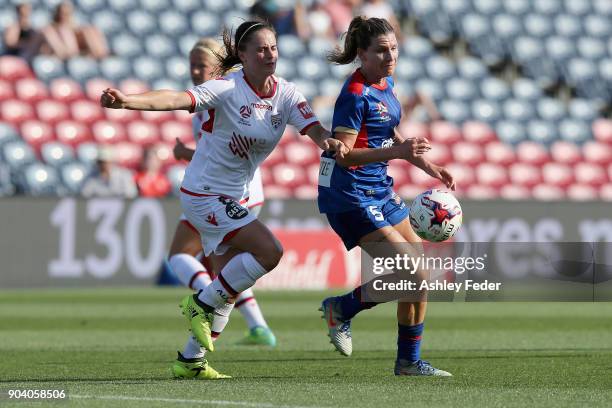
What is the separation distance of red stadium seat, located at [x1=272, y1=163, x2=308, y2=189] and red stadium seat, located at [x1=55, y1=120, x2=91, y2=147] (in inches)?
120

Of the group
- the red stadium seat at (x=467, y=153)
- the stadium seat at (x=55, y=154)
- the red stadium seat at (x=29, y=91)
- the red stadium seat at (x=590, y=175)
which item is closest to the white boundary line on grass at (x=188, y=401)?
the stadium seat at (x=55, y=154)

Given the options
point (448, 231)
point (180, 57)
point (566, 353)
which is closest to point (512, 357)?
point (566, 353)

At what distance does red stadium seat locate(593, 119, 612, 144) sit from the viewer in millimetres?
23641

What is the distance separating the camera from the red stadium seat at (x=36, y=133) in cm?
1898

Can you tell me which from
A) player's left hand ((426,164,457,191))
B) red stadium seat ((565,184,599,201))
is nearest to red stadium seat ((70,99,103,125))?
red stadium seat ((565,184,599,201))

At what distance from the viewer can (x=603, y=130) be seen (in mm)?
23828

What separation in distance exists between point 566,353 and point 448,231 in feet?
7.17

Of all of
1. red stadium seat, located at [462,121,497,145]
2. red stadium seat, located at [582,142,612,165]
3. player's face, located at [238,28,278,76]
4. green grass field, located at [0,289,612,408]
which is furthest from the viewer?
red stadium seat, located at [582,142,612,165]

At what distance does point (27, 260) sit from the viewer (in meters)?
17.1

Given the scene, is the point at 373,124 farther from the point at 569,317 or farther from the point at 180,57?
the point at 180,57

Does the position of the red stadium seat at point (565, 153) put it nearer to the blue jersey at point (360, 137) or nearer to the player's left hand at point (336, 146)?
the blue jersey at point (360, 137)

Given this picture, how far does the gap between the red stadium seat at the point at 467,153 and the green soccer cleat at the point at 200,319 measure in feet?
49.2

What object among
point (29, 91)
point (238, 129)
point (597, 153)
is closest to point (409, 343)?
point (238, 129)

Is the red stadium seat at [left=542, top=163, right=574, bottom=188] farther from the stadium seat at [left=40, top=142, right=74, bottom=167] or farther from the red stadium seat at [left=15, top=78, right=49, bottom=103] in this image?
the red stadium seat at [left=15, top=78, right=49, bottom=103]
